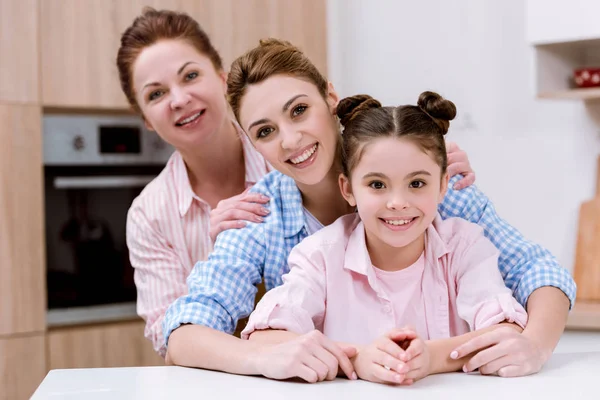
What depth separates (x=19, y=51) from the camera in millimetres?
2465

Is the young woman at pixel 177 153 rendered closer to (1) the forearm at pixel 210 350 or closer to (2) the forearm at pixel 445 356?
(1) the forearm at pixel 210 350

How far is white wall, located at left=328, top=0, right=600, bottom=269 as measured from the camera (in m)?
2.70

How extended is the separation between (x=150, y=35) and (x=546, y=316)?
1.14 metres

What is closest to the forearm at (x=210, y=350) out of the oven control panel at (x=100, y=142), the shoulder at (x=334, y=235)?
the shoulder at (x=334, y=235)

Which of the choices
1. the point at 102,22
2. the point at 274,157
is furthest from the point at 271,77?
the point at 102,22

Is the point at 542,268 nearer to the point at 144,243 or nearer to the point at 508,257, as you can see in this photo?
the point at 508,257

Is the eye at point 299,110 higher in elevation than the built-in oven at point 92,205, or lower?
higher

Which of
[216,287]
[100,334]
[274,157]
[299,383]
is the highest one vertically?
[274,157]

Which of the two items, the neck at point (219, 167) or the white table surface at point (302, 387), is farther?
the neck at point (219, 167)

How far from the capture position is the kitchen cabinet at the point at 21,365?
2434mm

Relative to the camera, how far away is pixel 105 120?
268 centimetres

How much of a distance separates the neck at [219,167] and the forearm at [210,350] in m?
0.69

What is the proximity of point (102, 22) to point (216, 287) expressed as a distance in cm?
153

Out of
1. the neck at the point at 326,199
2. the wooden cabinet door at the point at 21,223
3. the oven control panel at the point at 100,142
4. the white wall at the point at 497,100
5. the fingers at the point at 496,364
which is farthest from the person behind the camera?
the white wall at the point at 497,100
